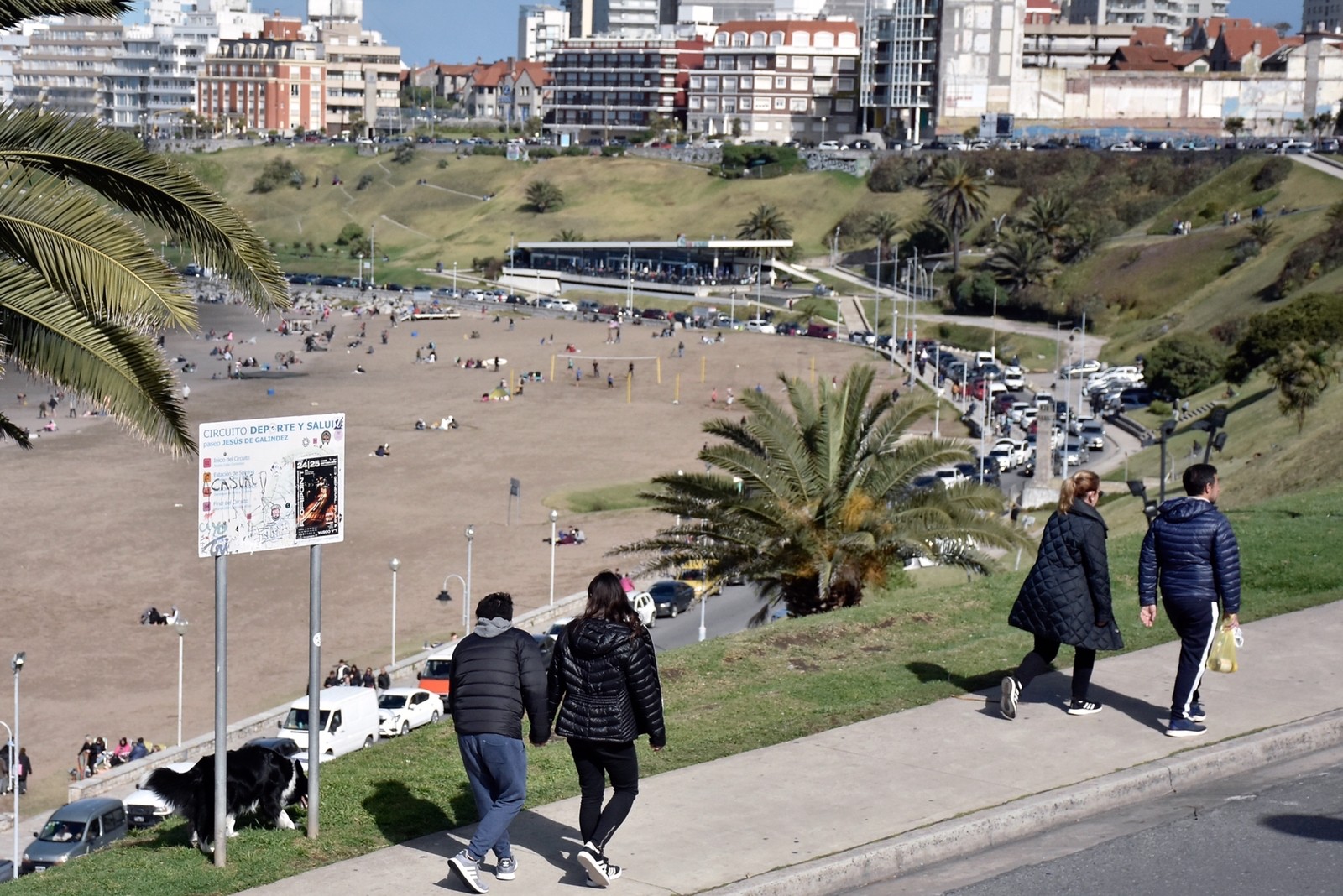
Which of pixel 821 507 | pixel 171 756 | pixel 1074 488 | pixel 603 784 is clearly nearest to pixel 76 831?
pixel 171 756

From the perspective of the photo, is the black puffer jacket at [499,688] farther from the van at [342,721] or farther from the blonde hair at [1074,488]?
the van at [342,721]

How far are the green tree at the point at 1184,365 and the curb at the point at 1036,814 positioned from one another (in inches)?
1917

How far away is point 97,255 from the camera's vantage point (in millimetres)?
7125

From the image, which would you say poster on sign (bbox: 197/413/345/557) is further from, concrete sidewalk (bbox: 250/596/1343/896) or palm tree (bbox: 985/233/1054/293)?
palm tree (bbox: 985/233/1054/293)

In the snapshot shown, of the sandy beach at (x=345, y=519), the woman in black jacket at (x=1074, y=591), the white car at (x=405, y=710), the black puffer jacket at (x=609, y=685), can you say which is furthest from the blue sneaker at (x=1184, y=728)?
the white car at (x=405, y=710)

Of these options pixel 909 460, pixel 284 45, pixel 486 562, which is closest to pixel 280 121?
pixel 284 45

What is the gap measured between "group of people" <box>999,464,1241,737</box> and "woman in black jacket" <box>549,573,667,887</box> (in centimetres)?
255

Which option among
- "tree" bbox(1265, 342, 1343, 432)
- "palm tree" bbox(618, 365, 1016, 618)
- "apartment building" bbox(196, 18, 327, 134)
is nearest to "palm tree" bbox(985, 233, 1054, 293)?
"tree" bbox(1265, 342, 1343, 432)

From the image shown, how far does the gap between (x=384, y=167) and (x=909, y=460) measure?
12182 cm

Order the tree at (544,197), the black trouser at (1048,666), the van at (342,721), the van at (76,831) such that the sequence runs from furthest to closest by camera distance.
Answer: the tree at (544,197)
the van at (342,721)
the van at (76,831)
the black trouser at (1048,666)

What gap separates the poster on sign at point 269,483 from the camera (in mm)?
6180

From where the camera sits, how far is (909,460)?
16.1m

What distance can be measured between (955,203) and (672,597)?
64.5 m

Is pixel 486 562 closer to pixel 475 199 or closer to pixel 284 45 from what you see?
pixel 475 199
